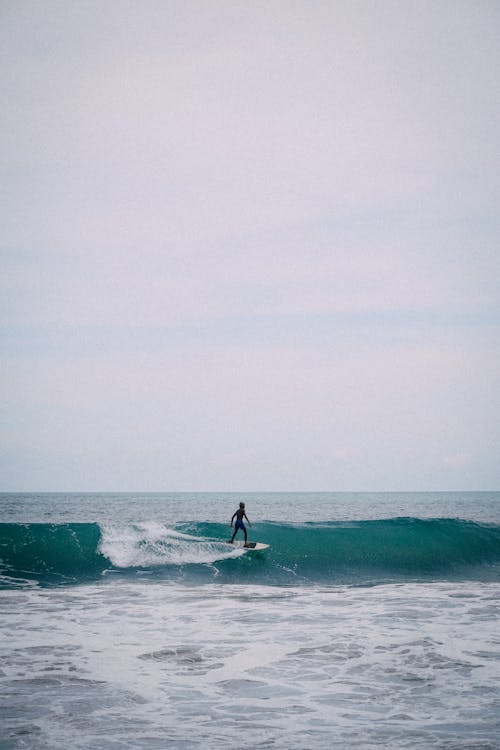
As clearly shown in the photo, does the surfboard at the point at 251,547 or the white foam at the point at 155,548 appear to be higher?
the surfboard at the point at 251,547

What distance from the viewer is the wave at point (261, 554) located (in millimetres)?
19375

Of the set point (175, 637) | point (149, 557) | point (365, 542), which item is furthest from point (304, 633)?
point (365, 542)

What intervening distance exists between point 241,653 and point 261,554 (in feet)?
40.3

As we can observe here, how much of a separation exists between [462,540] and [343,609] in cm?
1568

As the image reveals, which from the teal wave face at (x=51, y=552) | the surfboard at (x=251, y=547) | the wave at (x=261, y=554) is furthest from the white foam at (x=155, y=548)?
the teal wave face at (x=51, y=552)

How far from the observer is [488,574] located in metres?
20.3

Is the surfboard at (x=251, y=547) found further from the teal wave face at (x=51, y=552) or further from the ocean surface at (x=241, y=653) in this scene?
the teal wave face at (x=51, y=552)

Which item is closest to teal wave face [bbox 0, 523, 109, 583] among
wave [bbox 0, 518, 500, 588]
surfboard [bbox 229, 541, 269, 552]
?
wave [bbox 0, 518, 500, 588]

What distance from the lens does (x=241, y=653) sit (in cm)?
970

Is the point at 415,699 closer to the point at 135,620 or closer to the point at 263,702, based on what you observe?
the point at 263,702

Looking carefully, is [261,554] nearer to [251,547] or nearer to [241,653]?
[251,547]

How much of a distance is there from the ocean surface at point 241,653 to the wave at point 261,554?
0.15 metres

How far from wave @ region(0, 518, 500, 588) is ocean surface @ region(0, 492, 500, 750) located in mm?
148

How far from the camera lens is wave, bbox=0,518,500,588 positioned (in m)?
19.4
